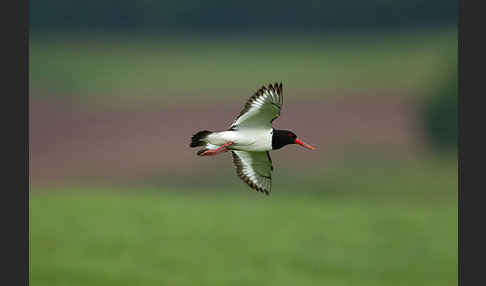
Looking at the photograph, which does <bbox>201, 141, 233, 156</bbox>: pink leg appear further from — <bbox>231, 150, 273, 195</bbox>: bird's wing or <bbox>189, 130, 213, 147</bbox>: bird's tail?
<bbox>231, 150, 273, 195</bbox>: bird's wing

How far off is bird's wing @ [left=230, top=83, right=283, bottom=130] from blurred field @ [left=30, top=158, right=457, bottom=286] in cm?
1271

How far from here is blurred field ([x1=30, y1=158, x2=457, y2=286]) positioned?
17312 mm

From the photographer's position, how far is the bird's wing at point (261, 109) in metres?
4.06

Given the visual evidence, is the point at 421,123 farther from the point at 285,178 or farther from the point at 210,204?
the point at 210,204

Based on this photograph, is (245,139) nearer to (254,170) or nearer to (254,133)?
→ (254,133)

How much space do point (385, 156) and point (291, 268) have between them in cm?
1343

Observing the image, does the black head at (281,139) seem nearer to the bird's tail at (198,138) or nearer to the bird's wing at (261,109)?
the bird's wing at (261,109)

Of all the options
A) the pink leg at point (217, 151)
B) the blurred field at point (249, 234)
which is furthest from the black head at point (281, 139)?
the blurred field at point (249, 234)

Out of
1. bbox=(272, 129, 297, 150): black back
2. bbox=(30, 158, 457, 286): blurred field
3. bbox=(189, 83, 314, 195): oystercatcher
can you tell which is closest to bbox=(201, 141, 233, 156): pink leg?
bbox=(189, 83, 314, 195): oystercatcher

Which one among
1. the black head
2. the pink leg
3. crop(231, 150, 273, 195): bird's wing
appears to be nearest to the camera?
the pink leg

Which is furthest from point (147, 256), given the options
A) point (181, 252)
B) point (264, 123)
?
point (264, 123)

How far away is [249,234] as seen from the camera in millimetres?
21391

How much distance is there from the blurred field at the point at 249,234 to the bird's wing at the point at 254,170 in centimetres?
1222

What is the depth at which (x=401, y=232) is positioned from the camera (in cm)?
2141
